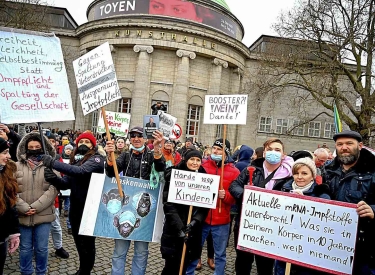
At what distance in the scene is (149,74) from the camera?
25.5 meters

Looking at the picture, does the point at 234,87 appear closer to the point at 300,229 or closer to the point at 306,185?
the point at 306,185

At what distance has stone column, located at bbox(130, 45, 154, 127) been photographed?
982 inches

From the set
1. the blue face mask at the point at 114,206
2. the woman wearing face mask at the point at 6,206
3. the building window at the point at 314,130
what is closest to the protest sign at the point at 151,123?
the blue face mask at the point at 114,206

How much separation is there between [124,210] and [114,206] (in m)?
0.15

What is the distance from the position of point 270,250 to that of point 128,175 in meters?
2.15

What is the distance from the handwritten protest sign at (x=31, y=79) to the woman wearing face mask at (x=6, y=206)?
2.27ft

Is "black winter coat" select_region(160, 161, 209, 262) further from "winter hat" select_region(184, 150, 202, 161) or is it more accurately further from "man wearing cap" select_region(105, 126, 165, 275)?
"man wearing cap" select_region(105, 126, 165, 275)

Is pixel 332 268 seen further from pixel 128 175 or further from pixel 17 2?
pixel 17 2

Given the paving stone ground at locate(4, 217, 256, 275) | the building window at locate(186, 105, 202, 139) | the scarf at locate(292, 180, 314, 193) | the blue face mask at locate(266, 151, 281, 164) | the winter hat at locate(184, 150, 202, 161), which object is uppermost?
the building window at locate(186, 105, 202, 139)

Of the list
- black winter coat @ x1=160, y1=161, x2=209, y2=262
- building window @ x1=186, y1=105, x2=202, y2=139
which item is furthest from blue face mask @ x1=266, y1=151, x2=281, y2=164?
building window @ x1=186, y1=105, x2=202, y2=139

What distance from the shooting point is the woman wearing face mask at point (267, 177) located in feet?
12.9

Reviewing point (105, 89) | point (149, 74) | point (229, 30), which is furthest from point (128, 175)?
point (229, 30)

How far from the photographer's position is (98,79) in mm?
4117

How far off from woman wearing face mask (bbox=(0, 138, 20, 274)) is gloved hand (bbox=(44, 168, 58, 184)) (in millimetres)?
627
